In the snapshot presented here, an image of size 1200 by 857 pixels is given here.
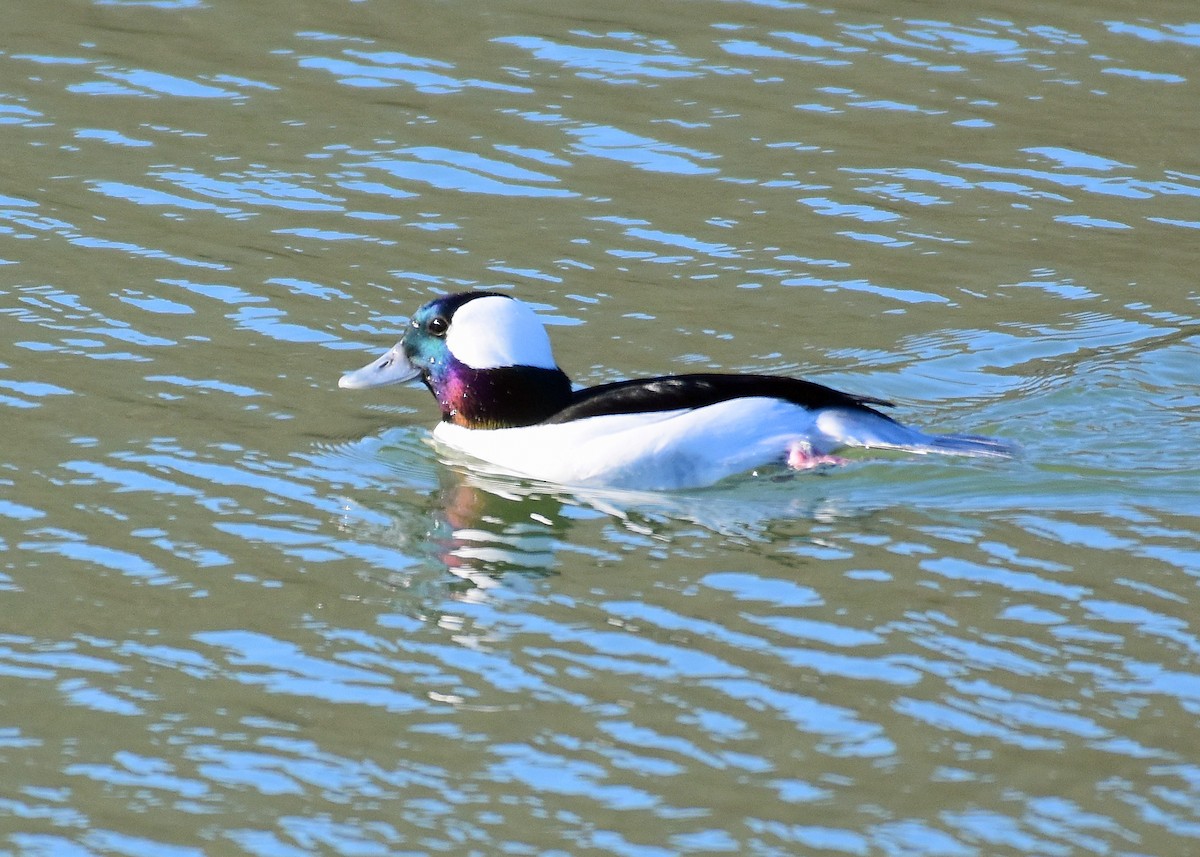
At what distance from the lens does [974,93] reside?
13602 millimetres

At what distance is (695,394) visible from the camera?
8.62m

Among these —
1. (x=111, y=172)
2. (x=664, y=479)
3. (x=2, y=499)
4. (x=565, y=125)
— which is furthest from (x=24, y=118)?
(x=664, y=479)

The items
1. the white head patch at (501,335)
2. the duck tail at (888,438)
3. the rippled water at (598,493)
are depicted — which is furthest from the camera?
the white head patch at (501,335)

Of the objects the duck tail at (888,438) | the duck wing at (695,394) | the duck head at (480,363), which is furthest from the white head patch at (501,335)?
the duck tail at (888,438)

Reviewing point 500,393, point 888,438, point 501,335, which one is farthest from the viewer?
point 500,393

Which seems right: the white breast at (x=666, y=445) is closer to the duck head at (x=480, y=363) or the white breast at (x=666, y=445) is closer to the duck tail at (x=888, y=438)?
the duck tail at (x=888, y=438)

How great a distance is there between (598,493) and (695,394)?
63 centimetres

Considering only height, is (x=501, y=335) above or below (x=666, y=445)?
above

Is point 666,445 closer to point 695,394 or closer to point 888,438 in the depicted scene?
point 695,394

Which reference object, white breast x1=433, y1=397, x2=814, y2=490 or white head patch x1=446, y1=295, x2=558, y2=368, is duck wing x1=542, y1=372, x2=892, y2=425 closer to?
white breast x1=433, y1=397, x2=814, y2=490

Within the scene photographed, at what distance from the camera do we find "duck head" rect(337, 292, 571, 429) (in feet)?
29.7

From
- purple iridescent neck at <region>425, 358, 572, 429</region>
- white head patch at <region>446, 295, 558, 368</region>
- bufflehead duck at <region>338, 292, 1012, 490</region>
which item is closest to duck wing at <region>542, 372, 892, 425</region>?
bufflehead duck at <region>338, 292, 1012, 490</region>

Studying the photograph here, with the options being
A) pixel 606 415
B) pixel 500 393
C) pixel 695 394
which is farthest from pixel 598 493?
pixel 500 393

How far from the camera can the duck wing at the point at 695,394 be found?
8.59m
